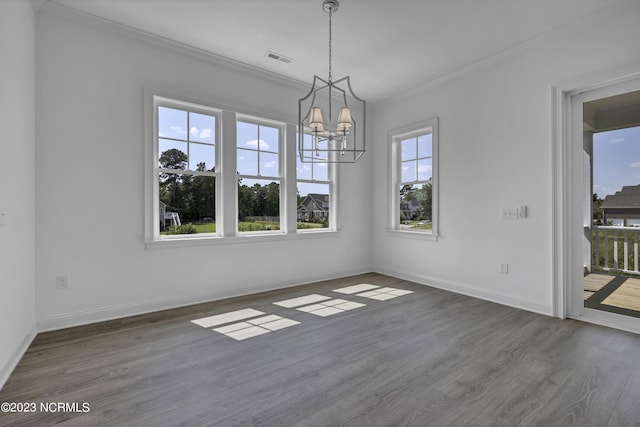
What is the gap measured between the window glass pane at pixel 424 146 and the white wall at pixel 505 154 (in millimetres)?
293

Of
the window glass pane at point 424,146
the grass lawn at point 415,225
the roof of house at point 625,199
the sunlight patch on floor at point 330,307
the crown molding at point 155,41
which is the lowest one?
the sunlight patch on floor at point 330,307

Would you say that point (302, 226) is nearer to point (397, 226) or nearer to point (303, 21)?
point (397, 226)

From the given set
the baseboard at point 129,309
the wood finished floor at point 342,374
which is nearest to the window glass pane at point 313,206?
the baseboard at point 129,309

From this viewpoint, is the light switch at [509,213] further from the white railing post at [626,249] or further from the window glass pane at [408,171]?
the window glass pane at [408,171]

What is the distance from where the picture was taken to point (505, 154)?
374cm

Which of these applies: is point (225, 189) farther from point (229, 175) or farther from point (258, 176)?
point (258, 176)

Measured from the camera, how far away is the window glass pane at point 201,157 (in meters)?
3.78

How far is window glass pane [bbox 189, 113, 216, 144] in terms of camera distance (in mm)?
3799

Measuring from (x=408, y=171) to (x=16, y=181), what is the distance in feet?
15.0

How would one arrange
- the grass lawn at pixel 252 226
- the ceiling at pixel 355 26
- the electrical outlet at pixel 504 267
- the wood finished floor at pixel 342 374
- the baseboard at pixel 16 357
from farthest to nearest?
the grass lawn at pixel 252 226, the electrical outlet at pixel 504 267, the ceiling at pixel 355 26, the baseboard at pixel 16 357, the wood finished floor at pixel 342 374

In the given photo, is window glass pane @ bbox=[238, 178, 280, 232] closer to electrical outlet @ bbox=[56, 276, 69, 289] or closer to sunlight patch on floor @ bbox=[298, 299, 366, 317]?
sunlight patch on floor @ bbox=[298, 299, 366, 317]

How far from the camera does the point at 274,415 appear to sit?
175 cm

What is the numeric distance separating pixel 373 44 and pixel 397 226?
2.80m

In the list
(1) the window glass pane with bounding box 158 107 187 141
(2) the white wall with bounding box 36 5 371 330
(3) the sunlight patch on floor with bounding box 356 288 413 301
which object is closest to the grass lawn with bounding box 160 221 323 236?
(2) the white wall with bounding box 36 5 371 330
